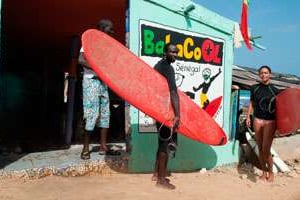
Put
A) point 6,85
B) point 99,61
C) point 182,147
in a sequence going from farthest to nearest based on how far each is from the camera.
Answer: point 6,85 → point 182,147 → point 99,61

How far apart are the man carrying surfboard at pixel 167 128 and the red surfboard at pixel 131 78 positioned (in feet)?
0.37

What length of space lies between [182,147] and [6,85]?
17.4 ft

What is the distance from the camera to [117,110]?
32.1 ft

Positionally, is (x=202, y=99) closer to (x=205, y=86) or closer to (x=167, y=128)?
(x=205, y=86)

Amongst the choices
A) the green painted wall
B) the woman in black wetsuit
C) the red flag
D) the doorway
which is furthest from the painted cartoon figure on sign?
the doorway

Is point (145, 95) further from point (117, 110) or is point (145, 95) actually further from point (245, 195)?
point (117, 110)

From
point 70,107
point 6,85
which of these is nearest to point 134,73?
point 70,107

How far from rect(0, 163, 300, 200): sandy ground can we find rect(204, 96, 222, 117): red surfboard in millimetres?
1010

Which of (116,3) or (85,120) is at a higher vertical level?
(116,3)

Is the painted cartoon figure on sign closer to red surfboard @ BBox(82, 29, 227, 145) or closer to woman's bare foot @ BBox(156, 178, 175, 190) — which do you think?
red surfboard @ BBox(82, 29, 227, 145)

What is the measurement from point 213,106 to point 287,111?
4.40 feet

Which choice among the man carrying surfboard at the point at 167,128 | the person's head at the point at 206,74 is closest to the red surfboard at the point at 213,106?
the person's head at the point at 206,74

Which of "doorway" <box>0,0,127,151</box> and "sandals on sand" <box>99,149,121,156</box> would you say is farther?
"doorway" <box>0,0,127,151</box>

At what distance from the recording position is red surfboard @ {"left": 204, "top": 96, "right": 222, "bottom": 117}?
790 cm
